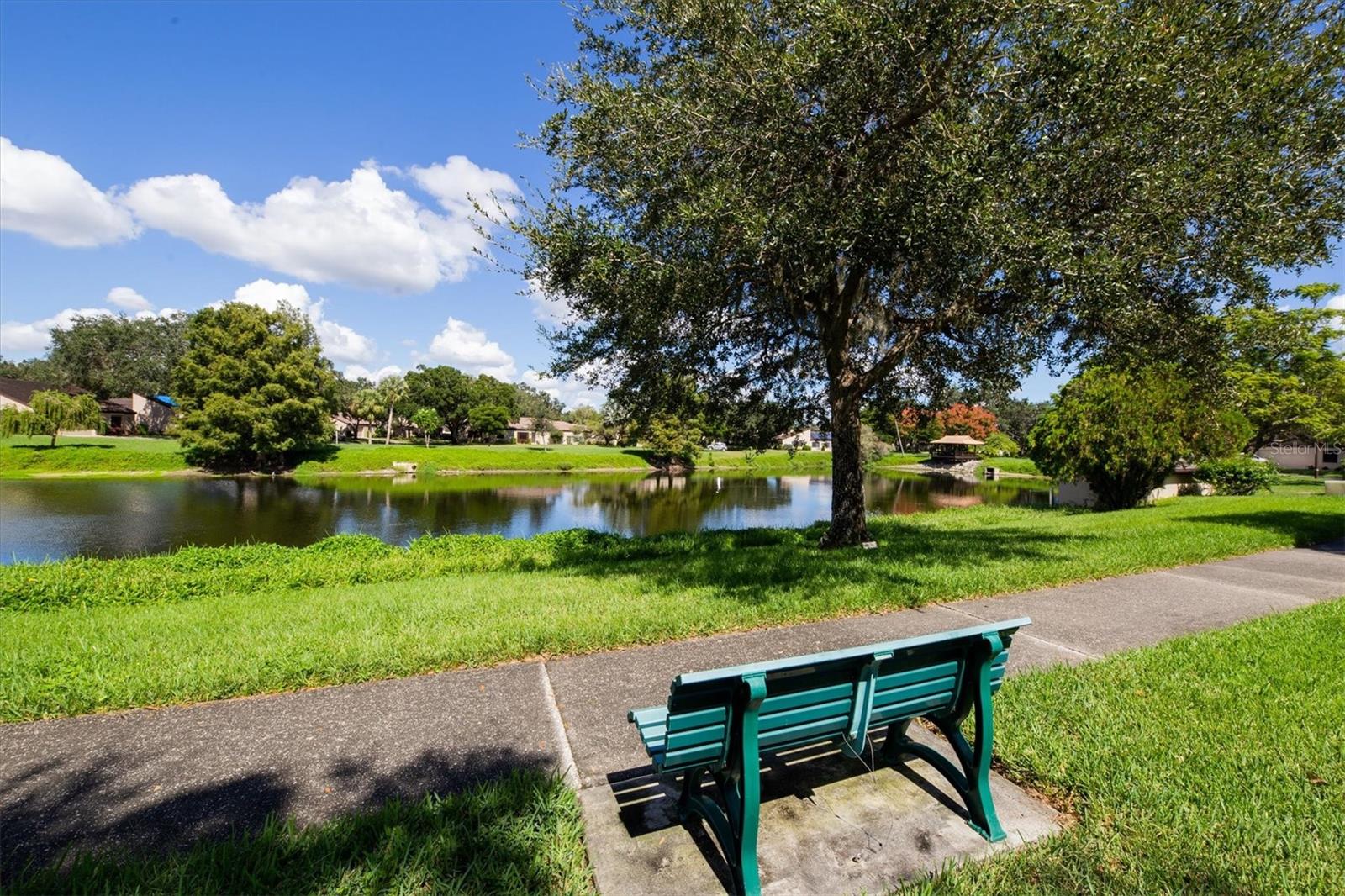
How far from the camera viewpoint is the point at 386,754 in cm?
341

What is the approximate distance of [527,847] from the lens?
8.61ft

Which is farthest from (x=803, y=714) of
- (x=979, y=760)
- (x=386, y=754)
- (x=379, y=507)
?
(x=379, y=507)

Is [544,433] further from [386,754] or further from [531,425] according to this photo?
[386,754]

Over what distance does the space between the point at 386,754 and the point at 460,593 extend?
383cm

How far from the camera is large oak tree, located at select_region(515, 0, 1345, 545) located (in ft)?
20.9

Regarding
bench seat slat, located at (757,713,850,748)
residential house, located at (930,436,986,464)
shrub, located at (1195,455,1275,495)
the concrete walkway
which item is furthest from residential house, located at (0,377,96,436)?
residential house, located at (930,436,986,464)

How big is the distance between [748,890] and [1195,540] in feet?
35.7

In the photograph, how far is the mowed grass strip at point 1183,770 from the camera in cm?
244

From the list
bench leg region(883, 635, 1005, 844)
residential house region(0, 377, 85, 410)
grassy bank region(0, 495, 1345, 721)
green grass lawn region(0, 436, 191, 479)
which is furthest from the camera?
residential house region(0, 377, 85, 410)

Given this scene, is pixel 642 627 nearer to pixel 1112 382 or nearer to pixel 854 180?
pixel 854 180

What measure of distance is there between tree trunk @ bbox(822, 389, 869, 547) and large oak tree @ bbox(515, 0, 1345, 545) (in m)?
2.15

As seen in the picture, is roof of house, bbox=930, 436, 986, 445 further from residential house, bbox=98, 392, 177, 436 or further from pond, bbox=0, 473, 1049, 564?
residential house, bbox=98, 392, 177, 436

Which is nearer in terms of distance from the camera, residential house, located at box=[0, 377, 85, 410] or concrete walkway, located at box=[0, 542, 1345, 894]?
concrete walkway, located at box=[0, 542, 1345, 894]

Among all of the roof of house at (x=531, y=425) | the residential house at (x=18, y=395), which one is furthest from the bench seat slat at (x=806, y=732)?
the roof of house at (x=531, y=425)
